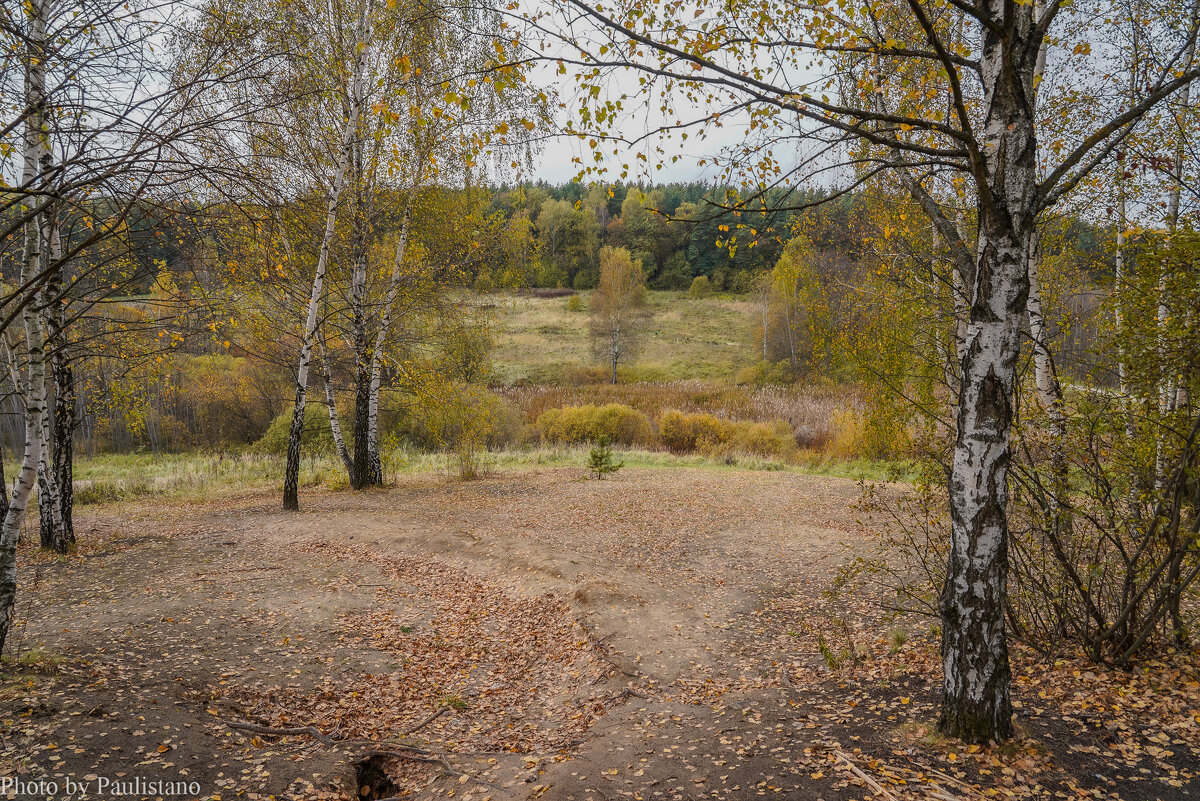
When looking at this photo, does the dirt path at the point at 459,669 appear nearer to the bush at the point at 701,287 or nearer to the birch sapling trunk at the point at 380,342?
the birch sapling trunk at the point at 380,342

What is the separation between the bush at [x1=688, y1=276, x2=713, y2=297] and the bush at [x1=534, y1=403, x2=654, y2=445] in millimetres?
40798

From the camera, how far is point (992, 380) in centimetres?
324

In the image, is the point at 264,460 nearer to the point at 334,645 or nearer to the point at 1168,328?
the point at 334,645

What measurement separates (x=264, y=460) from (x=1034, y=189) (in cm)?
2144

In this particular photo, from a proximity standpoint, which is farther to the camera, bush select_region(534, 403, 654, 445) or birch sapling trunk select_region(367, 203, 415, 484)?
bush select_region(534, 403, 654, 445)

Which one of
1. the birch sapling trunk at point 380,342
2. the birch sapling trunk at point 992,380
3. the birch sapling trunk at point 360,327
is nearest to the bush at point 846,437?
the birch sapling trunk at point 380,342

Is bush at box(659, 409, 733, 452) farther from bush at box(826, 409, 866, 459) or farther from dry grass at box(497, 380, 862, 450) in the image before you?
bush at box(826, 409, 866, 459)

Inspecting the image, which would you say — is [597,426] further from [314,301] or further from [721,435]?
[314,301]

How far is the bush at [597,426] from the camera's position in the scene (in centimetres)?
2319

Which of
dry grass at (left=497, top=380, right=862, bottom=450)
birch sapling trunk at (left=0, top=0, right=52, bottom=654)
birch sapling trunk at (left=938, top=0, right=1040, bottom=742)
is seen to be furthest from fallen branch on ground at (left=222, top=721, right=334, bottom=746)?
dry grass at (left=497, top=380, right=862, bottom=450)

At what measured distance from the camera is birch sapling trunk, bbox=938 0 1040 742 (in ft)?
10.5

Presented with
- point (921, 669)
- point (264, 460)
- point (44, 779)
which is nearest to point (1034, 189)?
point (921, 669)

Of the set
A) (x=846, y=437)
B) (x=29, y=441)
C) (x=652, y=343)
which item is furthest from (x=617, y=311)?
(x=29, y=441)

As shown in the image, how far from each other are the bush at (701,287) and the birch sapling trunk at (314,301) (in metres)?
52.4
